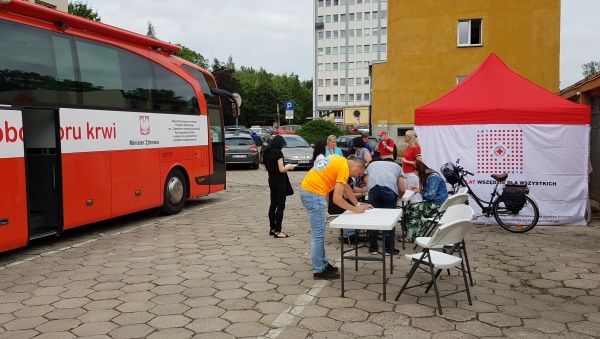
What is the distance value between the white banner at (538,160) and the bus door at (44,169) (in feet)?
23.8

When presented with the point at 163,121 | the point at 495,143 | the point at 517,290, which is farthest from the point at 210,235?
the point at 495,143

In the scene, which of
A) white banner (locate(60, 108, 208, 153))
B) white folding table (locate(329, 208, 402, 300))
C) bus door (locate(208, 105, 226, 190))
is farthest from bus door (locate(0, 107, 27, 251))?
bus door (locate(208, 105, 226, 190))

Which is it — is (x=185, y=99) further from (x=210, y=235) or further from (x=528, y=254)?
(x=528, y=254)

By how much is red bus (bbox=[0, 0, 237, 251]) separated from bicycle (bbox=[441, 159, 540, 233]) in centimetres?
561

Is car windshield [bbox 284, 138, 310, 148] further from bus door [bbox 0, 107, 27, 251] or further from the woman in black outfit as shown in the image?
bus door [bbox 0, 107, 27, 251]

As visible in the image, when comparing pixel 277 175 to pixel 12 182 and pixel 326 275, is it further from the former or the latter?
pixel 12 182

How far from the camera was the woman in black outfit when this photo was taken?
27.3 ft

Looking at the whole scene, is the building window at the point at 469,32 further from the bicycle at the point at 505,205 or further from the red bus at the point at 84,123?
the red bus at the point at 84,123

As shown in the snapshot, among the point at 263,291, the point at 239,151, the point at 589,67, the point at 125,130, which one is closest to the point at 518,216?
the point at 263,291

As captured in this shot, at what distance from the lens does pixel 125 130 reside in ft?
29.8

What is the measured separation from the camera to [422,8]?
92.7ft

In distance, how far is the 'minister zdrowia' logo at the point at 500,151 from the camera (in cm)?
987

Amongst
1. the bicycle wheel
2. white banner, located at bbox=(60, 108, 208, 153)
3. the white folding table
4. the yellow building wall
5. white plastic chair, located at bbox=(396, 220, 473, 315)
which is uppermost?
the yellow building wall

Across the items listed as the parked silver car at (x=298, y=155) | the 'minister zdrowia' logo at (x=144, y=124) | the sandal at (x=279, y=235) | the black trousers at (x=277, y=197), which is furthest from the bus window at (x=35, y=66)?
the parked silver car at (x=298, y=155)
